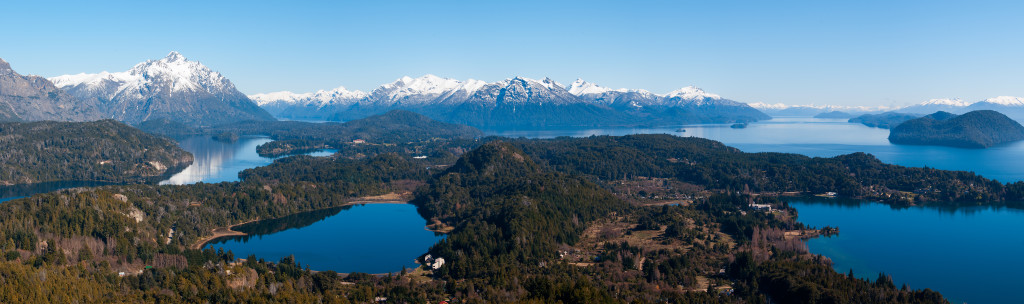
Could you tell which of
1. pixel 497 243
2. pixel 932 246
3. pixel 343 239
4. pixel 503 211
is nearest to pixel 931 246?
pixel 932 246

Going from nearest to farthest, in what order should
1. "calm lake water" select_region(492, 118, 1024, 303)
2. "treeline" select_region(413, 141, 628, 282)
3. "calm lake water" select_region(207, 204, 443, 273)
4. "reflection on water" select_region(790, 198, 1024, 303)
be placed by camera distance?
"calm lake water" select_region(492, 118, 1024, 303)
"reflection on water" select_region(790, 198, 1024, 303)
"treeline" select_region(413, 141, 628, 282)
"calm lake water" select_region(207, 204, 443, 273)

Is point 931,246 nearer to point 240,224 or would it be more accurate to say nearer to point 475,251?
point 475,251

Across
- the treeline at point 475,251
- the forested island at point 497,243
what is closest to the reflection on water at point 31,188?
the forested island at point 497,243

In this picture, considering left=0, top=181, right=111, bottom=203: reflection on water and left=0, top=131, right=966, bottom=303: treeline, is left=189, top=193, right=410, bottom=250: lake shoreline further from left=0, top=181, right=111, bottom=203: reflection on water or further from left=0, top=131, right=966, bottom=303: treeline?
left=0, top=181, right=111, bottom=203: reflection on water

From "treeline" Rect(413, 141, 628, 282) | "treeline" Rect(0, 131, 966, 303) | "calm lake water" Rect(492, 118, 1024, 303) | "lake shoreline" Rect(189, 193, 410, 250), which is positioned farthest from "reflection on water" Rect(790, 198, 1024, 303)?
"lake shoreline" Rect(189, 193, 410, 250)

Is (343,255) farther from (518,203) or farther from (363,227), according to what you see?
(518,203)
